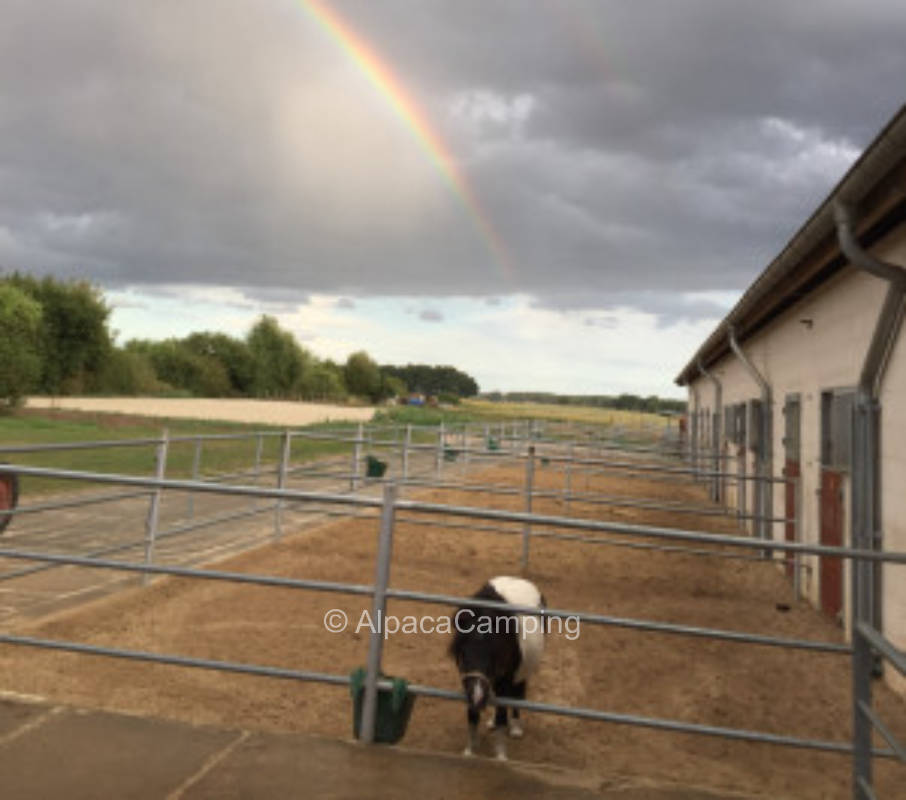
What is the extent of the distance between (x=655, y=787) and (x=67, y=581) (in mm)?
6132

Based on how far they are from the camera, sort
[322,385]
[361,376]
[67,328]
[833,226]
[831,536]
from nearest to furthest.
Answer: [833,226] → [831,536] → [67,328] → [322,385] → [361,376]

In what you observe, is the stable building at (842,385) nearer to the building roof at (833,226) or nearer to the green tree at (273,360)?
the building roof at (833,226)

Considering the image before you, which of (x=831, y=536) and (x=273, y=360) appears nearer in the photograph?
(x=831, y=536)

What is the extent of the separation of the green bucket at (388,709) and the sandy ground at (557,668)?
77 centimetres

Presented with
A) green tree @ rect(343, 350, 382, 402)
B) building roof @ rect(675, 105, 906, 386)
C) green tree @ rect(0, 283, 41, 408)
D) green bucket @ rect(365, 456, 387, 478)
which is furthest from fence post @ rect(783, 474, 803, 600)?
green tree @ rect(343, 350, 382, 402)

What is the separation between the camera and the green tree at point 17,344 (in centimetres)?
3462

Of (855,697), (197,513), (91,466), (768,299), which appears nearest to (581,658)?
(855,697)

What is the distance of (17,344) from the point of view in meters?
35.7

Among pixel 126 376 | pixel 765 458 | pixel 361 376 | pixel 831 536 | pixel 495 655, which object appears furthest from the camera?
pixel 361 376

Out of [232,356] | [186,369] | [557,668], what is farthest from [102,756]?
[232,356]

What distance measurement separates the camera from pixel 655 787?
2.73 metres

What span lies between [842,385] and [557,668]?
339 cm

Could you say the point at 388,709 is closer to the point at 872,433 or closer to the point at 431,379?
the point at 872,433

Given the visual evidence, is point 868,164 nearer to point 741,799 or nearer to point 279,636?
point 741,799
